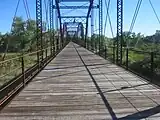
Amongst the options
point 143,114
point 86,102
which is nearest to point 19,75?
point 86,102

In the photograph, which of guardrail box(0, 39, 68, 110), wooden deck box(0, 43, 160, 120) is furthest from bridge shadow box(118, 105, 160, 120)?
guardrail box(0, 39, 68, 110)

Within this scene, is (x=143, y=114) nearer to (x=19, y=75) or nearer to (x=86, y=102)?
(x=86, y=102)

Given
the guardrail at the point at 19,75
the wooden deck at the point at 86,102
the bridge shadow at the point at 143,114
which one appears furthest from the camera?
the guardrail at the point at 19,75

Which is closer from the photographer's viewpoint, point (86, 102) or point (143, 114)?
point (143, 114)

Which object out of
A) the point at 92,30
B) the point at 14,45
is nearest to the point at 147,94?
the point at 92,30

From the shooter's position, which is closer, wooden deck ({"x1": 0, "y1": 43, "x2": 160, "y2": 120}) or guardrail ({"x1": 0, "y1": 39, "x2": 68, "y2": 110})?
wooden deck ({"x1": 0, "y1": 43, "x2": 160, "y2": 120})

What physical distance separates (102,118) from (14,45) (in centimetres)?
6296

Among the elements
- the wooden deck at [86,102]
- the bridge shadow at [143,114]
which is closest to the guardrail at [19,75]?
the wooden deck at [86,102]

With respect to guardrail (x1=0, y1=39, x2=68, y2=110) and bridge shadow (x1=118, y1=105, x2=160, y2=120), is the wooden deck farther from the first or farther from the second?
guardrail (x1=0, y1=39, x2=68, y2=110)

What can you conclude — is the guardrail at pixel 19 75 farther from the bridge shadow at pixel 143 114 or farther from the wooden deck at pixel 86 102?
the bridge shadow at pixel 143 114

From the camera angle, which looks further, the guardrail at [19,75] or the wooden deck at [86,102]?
the guardrail at [19,75]

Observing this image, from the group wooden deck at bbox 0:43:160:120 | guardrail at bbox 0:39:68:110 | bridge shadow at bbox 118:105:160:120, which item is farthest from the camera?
guardrail at bbox 0:39:68:110

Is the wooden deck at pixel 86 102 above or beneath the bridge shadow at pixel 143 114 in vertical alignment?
beneath

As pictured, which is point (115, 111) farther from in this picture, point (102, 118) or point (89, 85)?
point (89, 85)
